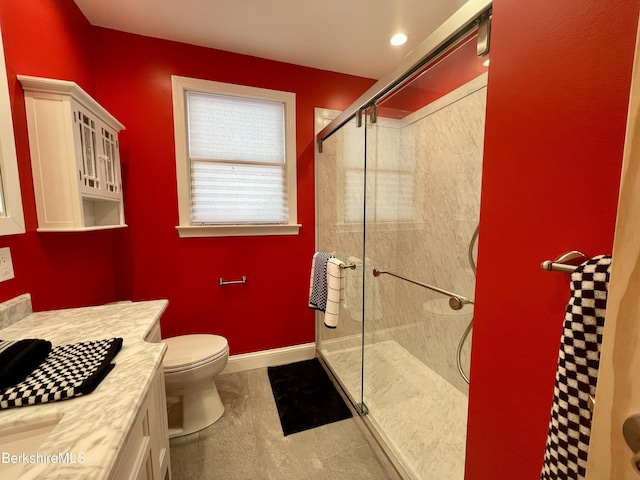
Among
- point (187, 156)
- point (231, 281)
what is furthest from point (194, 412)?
point (187, 156)

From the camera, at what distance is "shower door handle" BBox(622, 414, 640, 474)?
342 mm

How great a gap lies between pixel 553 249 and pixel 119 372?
1155mm

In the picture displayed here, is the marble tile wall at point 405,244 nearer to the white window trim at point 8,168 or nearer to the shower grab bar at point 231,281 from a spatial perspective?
the shower grab bar at point 231,281

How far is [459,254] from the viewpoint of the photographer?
184cm

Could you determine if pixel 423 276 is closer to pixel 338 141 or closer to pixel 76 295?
pixel 338 141

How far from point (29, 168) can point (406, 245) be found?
7.43 ft

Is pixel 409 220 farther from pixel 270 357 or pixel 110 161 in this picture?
pixel 110 161

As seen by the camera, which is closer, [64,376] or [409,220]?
[64,376]

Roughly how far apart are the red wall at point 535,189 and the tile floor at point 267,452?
2.55 ft

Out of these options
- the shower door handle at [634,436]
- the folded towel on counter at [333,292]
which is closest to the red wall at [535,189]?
the shower door handle at [634,436]

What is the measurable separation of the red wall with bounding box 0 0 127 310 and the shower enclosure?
5.16ft

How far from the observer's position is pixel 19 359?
69cm

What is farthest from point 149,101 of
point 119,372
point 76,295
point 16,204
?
point 119,372

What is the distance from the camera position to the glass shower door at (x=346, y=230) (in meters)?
1.96
